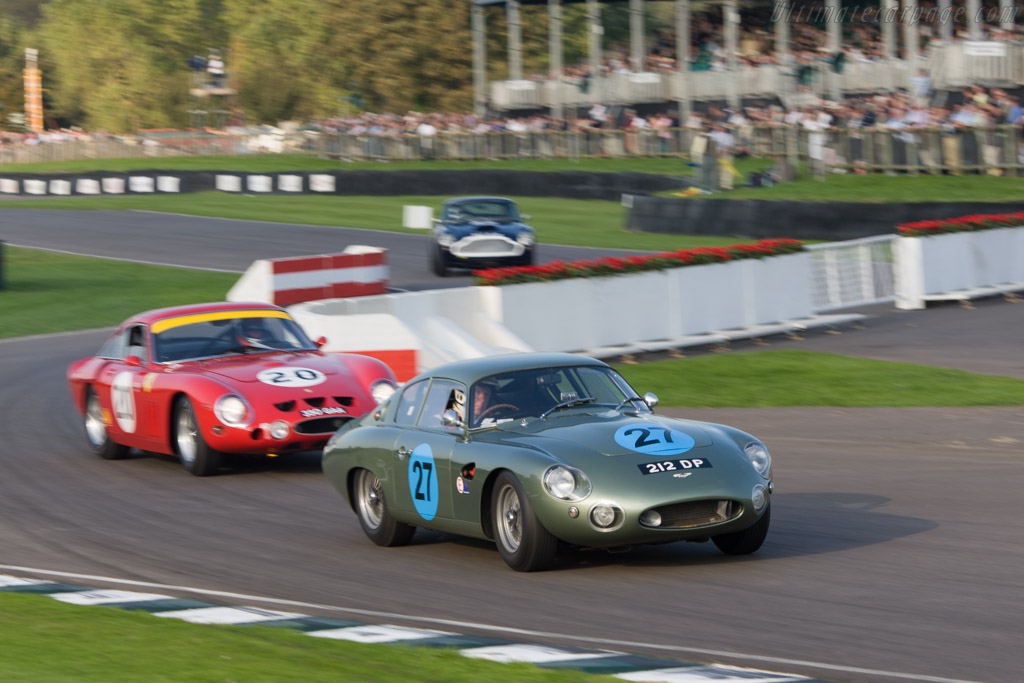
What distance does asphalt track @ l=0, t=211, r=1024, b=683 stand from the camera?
603 cm

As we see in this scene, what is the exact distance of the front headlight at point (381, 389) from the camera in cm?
1143

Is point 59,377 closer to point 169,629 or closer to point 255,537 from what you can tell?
point 255,537

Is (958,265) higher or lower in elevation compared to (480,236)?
lower

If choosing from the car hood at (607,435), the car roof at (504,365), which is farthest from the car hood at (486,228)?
the car hood at (607,435)

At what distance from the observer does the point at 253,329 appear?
12.4 meters

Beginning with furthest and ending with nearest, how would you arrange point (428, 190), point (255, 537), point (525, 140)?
point (525, 140) < point (428, 190) < point (255, 537)

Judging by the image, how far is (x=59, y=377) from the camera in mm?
17422

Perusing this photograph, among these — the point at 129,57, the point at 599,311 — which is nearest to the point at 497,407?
the point at 599,311

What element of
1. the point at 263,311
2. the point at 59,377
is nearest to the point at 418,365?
the point at 263,311

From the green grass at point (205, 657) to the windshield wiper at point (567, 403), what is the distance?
246cm

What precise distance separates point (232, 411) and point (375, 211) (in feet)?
96.5

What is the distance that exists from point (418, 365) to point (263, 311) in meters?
2.63

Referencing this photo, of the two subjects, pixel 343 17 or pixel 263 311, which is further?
pixel 343 17

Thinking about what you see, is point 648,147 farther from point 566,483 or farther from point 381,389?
point 566,483
